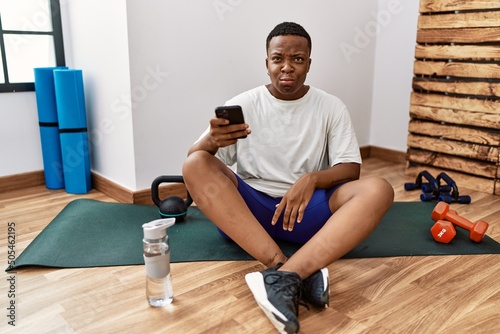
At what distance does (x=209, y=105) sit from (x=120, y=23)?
0.54m

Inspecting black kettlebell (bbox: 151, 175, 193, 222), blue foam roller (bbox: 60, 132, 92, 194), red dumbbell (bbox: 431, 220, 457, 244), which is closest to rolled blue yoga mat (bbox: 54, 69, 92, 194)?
blue foam roller (bbox: 60, 132, 92, 194)

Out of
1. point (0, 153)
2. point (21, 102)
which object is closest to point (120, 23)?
point (21, 102)

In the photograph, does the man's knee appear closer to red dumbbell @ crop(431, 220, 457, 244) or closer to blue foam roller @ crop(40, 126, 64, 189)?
red dumbbell @ crop(431, 220, 457, 244)

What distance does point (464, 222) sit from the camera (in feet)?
5.42

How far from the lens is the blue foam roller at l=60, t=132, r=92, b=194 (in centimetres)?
218

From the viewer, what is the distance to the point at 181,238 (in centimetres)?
165

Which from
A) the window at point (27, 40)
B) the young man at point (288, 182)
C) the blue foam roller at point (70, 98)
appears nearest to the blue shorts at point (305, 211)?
the young man at point (288, 182)

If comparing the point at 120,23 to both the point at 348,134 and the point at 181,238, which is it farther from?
the point at 348,134

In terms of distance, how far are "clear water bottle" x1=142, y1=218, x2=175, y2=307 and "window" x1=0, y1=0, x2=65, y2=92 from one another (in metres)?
1.53

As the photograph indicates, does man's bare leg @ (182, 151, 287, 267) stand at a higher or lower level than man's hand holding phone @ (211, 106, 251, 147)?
lower

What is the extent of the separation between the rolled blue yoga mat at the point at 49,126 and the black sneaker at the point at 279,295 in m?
1.50

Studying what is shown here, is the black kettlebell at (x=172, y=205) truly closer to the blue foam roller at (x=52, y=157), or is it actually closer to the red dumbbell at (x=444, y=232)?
the blue foam roller at (x=52, y=157)

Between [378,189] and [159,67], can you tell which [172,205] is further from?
[378,189]

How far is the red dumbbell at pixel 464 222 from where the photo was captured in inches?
62.9
